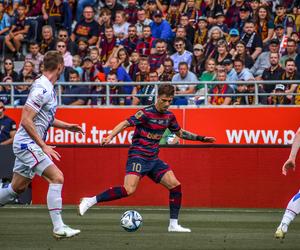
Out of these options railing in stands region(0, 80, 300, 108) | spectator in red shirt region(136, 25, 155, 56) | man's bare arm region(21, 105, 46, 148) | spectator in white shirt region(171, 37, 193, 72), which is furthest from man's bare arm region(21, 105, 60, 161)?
spectator in red shirt region(136, 25, 155, 56)

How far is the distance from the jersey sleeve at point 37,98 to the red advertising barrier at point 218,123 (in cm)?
937

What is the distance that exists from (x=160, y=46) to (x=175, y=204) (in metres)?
8.65

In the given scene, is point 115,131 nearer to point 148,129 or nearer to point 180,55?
point 148,129

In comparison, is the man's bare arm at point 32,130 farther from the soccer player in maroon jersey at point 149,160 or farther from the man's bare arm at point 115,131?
the soccer player in maroon jersey at point 149,160

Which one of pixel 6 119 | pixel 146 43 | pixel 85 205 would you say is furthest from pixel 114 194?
pixel 146 43

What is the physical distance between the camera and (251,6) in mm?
22969

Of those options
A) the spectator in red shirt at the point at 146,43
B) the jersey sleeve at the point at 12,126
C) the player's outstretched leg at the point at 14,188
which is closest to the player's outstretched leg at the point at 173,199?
the player's outstretched leg at the point at 14,188

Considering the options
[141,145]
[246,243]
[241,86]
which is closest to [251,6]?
[241,86]

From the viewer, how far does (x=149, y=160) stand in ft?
46.8

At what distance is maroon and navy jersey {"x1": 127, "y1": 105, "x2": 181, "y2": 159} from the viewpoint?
14195 millimetres

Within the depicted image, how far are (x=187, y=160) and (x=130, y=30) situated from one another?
16.7 ft

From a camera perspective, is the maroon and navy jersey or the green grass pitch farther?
A: the maroon and navy jersey

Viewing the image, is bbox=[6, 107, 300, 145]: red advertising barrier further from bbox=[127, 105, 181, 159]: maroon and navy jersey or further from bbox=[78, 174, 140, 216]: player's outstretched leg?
bbox=[78, 174, 140, 216]: player's outstretched leg

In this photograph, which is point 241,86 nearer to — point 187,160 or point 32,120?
point 187,160
